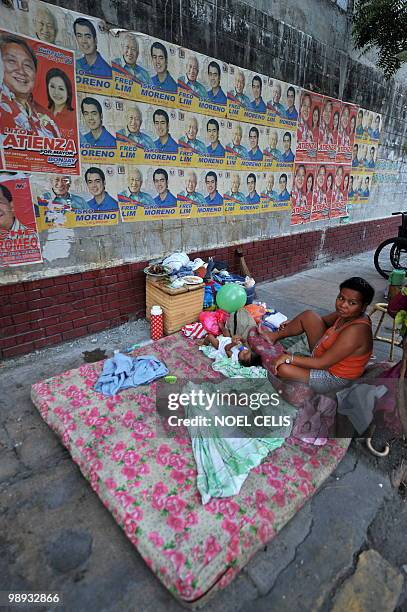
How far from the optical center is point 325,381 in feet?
8.68

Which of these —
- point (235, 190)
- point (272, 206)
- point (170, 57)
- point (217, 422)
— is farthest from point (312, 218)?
point (217, 422)

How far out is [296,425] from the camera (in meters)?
2.53

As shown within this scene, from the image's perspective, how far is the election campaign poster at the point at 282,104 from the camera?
5178 millimetres

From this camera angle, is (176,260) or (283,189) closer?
(176,260)

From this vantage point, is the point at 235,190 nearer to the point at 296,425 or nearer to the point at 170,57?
the point at 170,57

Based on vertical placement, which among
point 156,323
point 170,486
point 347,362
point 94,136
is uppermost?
point 94,136

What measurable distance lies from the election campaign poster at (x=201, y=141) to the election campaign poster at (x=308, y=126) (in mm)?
1842

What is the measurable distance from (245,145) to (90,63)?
2.43 metres

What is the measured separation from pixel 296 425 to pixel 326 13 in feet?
22.0

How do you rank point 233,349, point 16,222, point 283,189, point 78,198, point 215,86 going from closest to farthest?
point 16,222 → point 233,349 → point 78,198 → point 215,86 → point 283,189

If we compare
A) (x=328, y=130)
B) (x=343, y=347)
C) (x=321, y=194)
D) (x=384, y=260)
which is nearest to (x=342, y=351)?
(x=343, y=347)

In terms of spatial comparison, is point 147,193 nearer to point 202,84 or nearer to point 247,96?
point 202,84

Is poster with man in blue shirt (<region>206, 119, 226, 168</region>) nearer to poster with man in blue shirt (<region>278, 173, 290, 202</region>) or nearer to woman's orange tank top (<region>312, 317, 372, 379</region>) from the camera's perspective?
poster with man in blue shirt (<region>278, 173, 290, 202</region>)

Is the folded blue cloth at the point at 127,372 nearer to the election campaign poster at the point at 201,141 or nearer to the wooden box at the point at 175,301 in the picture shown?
the wooden box at the point at 175,301
